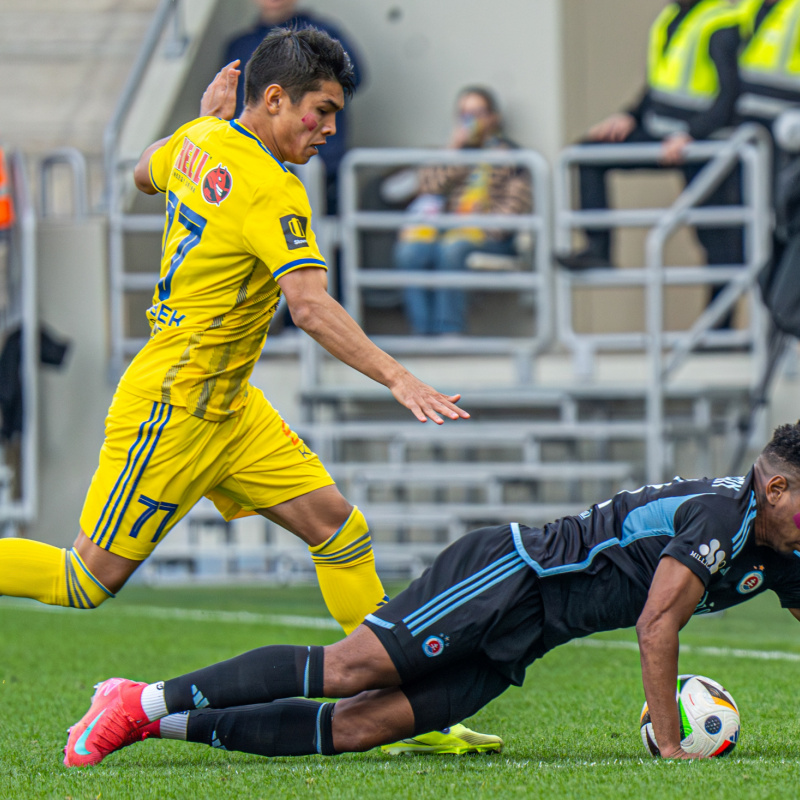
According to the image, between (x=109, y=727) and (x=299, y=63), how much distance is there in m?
1.99

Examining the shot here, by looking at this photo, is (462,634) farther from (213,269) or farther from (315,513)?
(213,269)

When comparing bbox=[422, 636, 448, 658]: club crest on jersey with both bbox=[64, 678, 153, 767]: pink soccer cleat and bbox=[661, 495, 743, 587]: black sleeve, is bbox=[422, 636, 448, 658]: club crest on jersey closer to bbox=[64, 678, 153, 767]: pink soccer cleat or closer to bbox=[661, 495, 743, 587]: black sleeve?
bbox=[661, 495, 743, 587]: black sleeve

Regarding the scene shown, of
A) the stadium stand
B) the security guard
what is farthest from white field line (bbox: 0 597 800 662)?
the security guard

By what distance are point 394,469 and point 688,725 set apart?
685 cm

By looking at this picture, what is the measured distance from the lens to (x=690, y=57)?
1059 cm

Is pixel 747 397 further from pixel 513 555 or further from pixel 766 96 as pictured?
pixel 513 555

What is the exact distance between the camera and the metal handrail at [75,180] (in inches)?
451

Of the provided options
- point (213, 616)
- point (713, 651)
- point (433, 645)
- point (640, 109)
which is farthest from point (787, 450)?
point (640, 109)

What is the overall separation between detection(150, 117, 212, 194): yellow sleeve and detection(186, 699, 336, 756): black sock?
1.67 metres

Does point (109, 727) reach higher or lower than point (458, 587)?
lower

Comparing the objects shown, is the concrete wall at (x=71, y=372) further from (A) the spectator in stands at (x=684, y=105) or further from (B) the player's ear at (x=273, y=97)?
(B) the player's ear at (x=273, y=97)

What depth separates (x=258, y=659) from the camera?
4008 mm

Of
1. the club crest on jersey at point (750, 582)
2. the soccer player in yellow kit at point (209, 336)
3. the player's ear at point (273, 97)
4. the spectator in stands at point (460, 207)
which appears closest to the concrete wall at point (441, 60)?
the spectator in stands at point (460, 207)

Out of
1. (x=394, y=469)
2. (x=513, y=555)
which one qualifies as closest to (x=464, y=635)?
(x=513, y=555)
